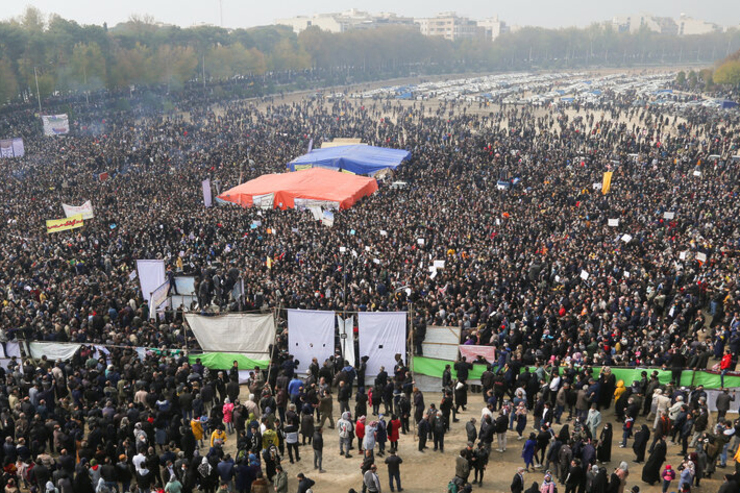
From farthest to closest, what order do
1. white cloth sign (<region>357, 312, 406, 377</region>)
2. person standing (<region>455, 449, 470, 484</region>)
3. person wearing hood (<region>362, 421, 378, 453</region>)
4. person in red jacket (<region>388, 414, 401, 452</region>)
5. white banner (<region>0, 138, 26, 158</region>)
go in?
white banner (<region>0, 138, 26, 158</region>)
white cloth sign (<region>357, 312, 406, 377</region>)
person in red jacket (<region>388, 414, 401, 452</region>)
person wearing hood (<region>362, 421, 378, 453</region>)
person standing (<region>455, 449, 470, 484</region>)

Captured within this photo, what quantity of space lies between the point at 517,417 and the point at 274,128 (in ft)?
137

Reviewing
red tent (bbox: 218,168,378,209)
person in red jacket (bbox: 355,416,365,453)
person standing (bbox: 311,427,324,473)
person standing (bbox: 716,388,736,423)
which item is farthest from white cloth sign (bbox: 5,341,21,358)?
person standing (bbox: 716,388,736,423)

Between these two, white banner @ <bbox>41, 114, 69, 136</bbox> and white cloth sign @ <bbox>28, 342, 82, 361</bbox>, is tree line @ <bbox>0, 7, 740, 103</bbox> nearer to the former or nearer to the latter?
white banner @ <bbox>41, 114, 69, 136</bbox>

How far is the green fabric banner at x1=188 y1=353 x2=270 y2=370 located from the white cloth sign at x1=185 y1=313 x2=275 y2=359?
0.16 metres

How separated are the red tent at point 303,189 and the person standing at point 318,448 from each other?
15100mm

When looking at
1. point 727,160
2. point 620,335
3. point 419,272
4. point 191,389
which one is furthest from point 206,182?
point 727,160

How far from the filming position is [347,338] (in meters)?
13.9

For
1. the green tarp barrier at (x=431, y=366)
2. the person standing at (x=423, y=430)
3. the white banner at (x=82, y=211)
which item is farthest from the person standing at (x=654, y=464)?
the white banner at (x=82, y=211)

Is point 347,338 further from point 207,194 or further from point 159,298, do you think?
point 207,194

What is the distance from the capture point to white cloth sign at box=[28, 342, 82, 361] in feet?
47.2

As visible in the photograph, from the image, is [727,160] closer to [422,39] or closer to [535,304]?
[535,304]

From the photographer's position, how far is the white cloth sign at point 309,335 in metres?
A: 13.9

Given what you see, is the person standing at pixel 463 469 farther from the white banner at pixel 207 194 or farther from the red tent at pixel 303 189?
the white banner at pixel 207 194

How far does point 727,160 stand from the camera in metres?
31.0
